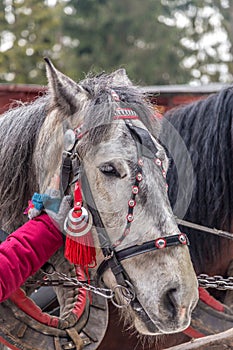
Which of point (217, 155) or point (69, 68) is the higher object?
point (217, 155)

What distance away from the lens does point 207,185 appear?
8.64 ft

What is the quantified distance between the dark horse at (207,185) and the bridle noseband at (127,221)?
774mm

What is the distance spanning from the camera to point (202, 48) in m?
18.3

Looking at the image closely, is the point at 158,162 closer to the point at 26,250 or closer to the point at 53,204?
the point at 53,204

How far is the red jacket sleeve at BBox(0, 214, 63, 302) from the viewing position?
1817 millimetres

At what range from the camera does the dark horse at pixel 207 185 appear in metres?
2.61

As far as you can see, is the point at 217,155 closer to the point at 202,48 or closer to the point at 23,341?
the point at 23,341

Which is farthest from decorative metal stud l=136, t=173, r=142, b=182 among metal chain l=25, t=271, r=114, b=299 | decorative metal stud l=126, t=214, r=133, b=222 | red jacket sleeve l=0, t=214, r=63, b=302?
Answer: metal chain l=25, t=271, r=114, b=299

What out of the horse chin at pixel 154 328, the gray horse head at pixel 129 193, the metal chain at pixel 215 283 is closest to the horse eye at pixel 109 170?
the gray horse head at pixel 129 193

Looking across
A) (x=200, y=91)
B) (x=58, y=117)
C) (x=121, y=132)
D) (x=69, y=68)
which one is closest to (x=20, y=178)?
(x=58, y=117)

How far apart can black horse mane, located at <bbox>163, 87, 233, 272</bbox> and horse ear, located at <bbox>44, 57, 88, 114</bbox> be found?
0.85 m

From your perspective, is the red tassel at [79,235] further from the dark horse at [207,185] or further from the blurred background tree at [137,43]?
the blurred background tree at [137,43]

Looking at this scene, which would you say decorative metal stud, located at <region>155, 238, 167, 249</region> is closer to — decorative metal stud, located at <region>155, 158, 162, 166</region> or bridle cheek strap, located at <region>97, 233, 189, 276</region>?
bridle cheek strap, located at <region>97, 233, 189, 276</region>

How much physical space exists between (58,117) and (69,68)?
45.4ft
